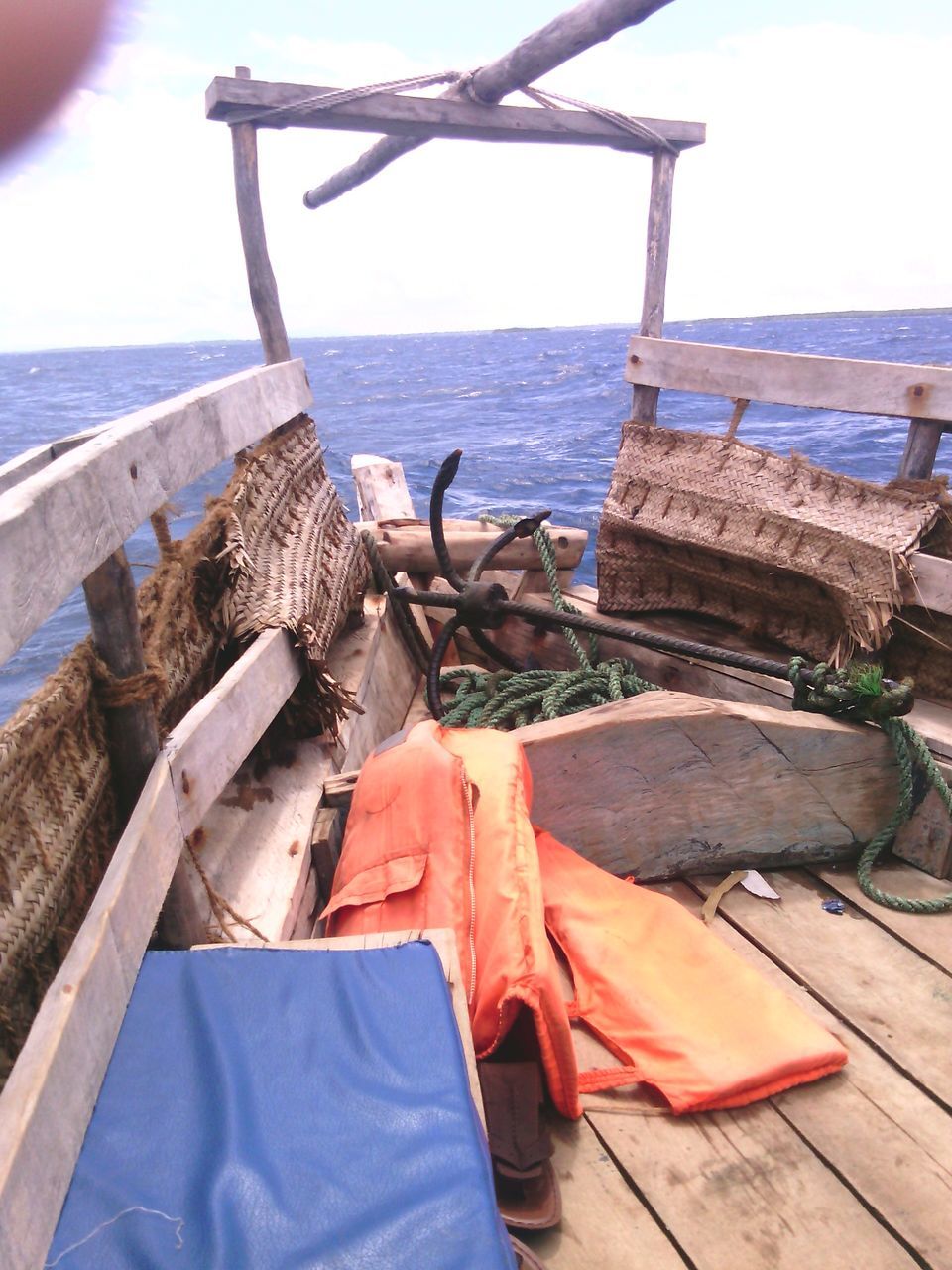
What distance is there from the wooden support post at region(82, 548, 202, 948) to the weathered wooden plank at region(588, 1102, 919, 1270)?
3.08ft

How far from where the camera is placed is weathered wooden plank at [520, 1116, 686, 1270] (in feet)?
4.85

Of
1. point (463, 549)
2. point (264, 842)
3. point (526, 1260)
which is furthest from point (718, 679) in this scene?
point (526, 1260)

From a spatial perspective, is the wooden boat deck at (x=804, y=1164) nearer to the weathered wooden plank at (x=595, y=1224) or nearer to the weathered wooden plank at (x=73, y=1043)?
the weathered wooden plank at (x=595, y=1224)

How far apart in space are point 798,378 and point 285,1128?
2766 millimetres

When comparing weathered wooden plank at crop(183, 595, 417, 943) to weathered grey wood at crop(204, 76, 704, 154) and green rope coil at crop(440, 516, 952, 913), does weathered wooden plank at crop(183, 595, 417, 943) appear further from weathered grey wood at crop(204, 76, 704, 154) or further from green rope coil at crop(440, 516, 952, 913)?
weathered grey wood at crop(204, 76, 704, 154)

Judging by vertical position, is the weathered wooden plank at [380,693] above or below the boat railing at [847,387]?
below

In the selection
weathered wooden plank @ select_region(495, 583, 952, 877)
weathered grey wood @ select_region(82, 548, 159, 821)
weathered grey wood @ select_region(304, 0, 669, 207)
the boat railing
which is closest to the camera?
weathered grey wood @ select_region(82, 548, 159, 821)

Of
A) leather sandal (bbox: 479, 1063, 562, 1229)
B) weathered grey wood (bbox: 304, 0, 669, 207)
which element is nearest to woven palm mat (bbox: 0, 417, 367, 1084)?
leather sandal (bbox: 479, 1063, 562, 1229)

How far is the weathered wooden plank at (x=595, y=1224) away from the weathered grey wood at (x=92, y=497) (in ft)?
4.20

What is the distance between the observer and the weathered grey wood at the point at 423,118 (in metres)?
3.88

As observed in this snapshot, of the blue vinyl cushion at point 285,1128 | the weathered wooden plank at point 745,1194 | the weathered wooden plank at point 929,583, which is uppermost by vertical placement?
the weathered wooden plank at point 929,583

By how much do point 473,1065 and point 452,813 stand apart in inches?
25.9

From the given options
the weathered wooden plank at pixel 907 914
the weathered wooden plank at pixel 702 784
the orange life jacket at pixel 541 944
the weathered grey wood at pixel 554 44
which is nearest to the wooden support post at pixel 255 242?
the weathered grey wood at pixel 554 44

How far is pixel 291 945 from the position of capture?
1477 millimetres
